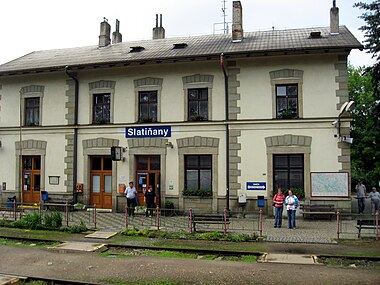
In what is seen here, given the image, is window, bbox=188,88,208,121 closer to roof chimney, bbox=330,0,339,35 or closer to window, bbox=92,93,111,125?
window, bbox=92,93,111,125

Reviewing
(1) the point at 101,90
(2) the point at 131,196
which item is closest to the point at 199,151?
(2) the point at 131,196

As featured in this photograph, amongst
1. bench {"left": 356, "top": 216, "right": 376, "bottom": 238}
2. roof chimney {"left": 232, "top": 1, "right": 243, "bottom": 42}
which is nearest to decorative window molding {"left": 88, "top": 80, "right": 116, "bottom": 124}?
roof chimney {"left": 232, "top": 1, "right": 243, "bottom": 42}

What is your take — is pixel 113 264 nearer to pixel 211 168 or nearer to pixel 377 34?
pixel 211 168

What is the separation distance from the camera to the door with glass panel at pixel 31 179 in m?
20.6

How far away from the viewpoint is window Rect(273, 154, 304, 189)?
1700 centimetres

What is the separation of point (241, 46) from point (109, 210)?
1047 centimetres

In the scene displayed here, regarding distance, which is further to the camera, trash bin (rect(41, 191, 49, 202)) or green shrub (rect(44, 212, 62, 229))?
trash bin (rect(41, 191, 49, 202))

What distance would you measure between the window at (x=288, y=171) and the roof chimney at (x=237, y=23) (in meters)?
6.86

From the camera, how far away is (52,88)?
20.5 metres

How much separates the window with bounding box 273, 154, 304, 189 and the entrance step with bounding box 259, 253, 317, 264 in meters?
7.00

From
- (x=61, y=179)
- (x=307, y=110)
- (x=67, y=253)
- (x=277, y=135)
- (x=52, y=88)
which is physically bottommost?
(x=67, y=253)

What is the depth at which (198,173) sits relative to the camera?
18219 millimetres

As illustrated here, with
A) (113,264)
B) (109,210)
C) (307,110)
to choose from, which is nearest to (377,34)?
(307,110)

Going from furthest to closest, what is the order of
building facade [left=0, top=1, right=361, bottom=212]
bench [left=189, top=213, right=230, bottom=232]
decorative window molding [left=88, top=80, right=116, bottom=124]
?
decorative window molding [left=88, top=80, right=116, bottom=124], building facade [left=0, top=1, right=361, bottom=212], bench [left=189, top=213, right=230, bottom=232]
